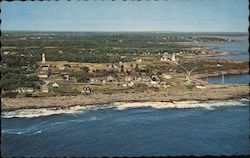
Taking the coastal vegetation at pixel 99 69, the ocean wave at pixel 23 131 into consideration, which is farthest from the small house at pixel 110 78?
the ocean wave at pixel 23 131

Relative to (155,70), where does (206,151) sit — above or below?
below

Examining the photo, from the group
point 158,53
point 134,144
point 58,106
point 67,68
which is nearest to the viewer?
point 134,144

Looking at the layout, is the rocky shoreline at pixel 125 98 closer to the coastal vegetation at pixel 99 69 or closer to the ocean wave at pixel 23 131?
the coastal vegetation at pixel 99 69

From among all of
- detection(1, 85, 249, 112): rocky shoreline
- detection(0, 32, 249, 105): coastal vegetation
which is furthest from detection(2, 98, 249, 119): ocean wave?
detection(0, 32, 249, 105): coastal vegetation

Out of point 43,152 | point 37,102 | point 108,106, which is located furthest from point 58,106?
point 43,152

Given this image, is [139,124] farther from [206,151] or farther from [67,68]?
[67,68]

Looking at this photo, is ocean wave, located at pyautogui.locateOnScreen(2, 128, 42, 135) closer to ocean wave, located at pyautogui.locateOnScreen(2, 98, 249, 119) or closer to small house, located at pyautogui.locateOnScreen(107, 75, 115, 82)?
ocean wave, located at pyautogui.locateOnScreen(2, 98, 249, 119)
